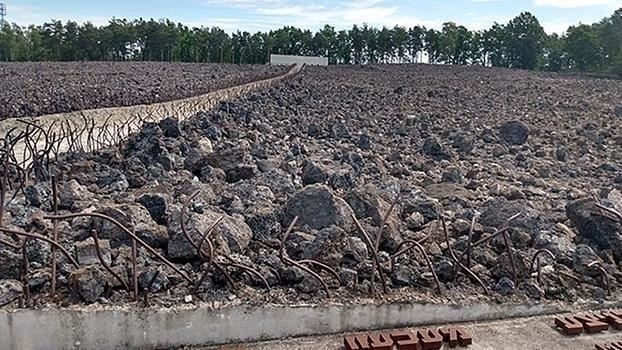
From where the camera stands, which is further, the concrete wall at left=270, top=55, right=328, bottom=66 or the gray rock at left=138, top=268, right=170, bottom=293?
the concrete wall at left=270, top=55, right=328, bottom=66

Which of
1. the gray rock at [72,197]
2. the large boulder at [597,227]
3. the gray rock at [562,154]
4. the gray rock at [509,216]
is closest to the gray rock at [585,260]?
the large boulder at [597,227]

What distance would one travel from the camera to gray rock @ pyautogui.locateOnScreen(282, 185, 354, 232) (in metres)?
5.45

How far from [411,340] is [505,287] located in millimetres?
1159

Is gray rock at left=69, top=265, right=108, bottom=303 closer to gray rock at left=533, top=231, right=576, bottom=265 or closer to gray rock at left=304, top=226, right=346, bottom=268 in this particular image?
gray rock at left=304, top=226, right=346, bottom=268

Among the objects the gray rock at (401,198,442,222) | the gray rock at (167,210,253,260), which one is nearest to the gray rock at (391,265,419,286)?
the gray rock at (167,210,253,260)

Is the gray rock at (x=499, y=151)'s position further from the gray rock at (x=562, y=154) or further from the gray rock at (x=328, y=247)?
the gray rock at (x=328, y=247)

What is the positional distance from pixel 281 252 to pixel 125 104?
634 inches

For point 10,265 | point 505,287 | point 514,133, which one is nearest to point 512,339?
point 505,287

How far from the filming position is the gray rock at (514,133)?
40.9 feet

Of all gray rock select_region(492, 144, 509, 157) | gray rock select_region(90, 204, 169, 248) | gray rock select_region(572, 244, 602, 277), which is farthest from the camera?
gray rock select_region(492, 144, 509, 157)

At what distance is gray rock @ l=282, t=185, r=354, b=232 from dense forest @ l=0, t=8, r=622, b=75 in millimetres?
56436

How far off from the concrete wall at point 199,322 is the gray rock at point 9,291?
7.1 inches

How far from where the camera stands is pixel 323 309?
4.12 meters

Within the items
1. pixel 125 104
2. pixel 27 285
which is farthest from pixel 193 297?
pixel 125 104
